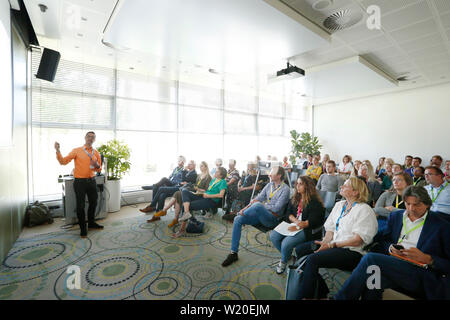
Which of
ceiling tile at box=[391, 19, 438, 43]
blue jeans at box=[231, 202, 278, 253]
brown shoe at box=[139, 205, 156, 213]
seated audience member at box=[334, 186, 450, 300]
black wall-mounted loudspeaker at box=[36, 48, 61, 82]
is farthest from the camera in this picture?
brown shoe at box=[139, 205, 156, 213]

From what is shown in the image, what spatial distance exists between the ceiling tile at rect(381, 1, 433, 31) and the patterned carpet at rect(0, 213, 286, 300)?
13.6ft

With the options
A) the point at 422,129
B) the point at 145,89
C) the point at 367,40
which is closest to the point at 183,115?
the point at 145,89

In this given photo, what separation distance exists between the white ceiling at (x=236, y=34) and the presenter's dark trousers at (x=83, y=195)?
2.65m

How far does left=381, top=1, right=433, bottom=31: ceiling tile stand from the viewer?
3.34 m

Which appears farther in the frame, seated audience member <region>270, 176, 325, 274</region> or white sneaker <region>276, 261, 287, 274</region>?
white sneaker <region>276, 261, 287, 274</region>

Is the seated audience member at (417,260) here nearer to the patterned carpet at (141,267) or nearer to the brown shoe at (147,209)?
the patterned carpet at (141,267)

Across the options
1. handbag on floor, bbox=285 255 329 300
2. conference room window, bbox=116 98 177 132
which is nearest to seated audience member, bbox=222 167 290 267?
handbag on floor, bbox=285 255 329 300

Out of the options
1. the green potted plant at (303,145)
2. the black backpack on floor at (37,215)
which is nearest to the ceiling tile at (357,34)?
the green potted plant at (303,145)

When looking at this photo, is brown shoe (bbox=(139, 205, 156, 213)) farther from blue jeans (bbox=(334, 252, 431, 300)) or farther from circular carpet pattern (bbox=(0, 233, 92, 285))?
blue jeans (bbox=(334, 252, 431, 300))

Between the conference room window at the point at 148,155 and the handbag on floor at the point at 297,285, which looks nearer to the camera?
the handbag on floor at the point at 297,285

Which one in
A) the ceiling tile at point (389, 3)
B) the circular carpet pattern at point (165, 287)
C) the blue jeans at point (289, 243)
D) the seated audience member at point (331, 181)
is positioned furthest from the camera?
the seated audience member at point (331, 181)

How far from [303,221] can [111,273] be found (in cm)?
238

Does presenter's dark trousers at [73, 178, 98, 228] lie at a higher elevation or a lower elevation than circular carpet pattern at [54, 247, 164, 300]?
higher

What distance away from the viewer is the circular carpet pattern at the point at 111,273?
2317 mm
